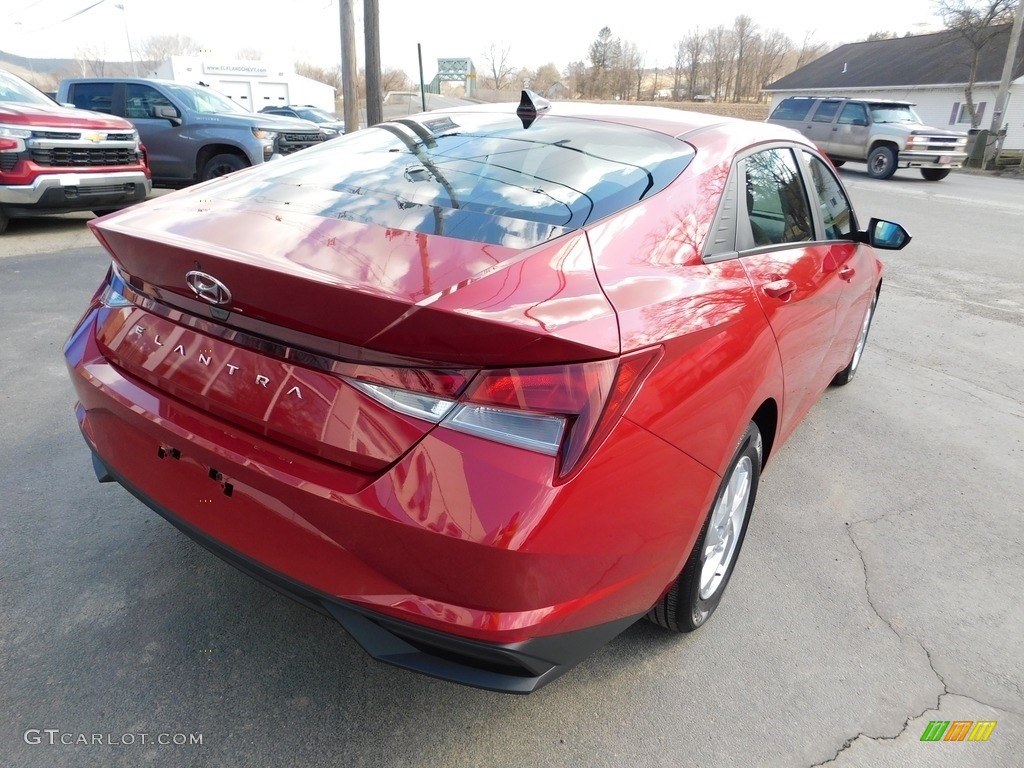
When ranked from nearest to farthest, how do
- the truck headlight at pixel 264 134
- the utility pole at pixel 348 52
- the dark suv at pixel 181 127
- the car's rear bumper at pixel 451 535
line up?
1. the car's rear bumper at pixel 451 535
2. the dark suv at pixel 181 127
3. the truck headlight at pixel 264 134
4. the utility pole at pixel 348 52

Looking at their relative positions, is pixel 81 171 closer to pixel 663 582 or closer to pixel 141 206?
pixel 141 206

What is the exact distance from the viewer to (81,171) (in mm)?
7797

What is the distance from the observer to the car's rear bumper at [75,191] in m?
7.39

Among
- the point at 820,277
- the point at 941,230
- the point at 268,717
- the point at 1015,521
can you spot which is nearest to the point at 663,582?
the point at 268,717

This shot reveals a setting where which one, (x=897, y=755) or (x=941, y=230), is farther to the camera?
(x=941, y=230)

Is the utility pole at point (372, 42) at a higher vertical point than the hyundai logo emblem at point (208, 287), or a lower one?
higher

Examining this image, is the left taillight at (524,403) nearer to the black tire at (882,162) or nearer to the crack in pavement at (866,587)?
the crack in pavement at (866,587)

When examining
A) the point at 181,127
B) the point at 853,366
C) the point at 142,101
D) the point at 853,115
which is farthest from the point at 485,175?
the point at 853,115

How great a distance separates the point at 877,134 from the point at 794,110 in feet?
9.08

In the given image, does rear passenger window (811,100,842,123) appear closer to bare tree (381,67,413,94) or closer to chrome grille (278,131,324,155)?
chrome grille (278,131,324,155)

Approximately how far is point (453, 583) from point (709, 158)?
1.66m

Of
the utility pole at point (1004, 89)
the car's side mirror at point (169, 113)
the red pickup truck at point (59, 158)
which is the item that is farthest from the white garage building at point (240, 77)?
the utility pole at point (1004, 89)

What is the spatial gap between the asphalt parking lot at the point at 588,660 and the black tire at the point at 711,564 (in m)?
0.12

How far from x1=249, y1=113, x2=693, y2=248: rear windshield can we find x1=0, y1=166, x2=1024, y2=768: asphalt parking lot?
1328 mm
